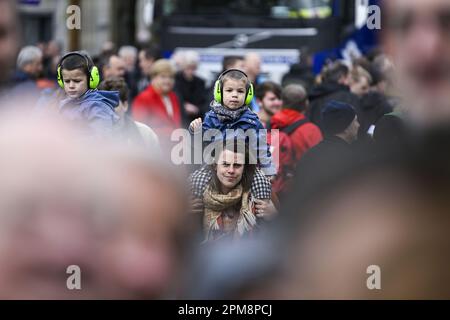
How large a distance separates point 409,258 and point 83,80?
174 inches

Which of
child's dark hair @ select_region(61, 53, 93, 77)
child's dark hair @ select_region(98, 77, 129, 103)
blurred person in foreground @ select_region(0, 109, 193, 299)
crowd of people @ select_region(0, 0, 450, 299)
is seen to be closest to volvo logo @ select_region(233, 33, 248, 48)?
child's dark hair @ select_region(98, 77, 129, 103)

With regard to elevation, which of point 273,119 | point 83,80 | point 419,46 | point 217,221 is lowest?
point 419,46

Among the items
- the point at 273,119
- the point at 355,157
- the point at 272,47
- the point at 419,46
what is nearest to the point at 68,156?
the point at 355,157

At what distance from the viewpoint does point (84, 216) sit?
1.92m

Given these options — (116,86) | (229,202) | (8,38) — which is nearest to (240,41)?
(116,86)

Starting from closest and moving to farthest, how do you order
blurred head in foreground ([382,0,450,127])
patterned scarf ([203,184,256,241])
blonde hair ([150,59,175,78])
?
blurred head in foreground ([382,0,450,127])
patterned scarf ([203,184,256,241])
blonde hair ([150,59,175,78])

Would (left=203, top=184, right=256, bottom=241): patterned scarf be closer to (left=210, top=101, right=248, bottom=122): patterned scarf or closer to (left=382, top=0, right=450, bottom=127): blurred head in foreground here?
(left=210, top=101, right=248, bottom=122): patterned scarf

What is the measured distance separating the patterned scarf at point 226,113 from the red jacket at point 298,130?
194 cm

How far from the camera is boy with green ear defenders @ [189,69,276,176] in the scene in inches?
248

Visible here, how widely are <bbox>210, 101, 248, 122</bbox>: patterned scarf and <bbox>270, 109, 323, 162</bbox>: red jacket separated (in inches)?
76.3

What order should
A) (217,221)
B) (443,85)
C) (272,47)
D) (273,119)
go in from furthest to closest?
(272,47) → (273,119) → (217,221) → (443,85)

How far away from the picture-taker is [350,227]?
184 centimetres

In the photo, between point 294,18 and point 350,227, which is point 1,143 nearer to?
point 350,227

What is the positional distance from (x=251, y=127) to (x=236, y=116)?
Result: 0.31 feet
